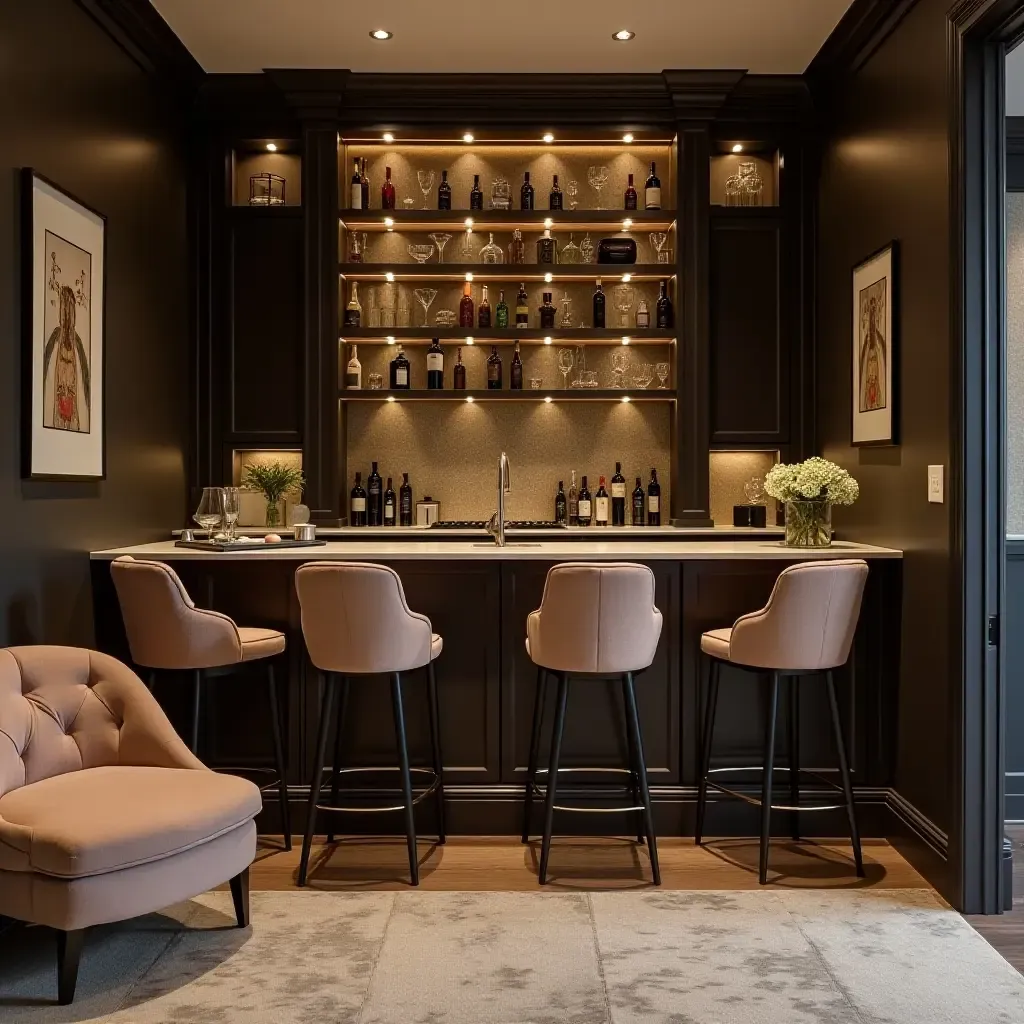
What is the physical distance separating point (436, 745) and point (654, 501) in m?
2.18

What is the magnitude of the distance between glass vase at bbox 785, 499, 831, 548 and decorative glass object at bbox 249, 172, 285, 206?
3044 mm

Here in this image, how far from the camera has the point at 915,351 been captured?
140 inches

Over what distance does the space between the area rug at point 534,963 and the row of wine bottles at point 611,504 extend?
2.38 metres

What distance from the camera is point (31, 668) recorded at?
2.89m

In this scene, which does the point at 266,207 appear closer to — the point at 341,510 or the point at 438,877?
the point at 341,510

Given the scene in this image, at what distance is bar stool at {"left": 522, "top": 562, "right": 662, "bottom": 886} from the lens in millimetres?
3189

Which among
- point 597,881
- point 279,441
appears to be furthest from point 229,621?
point 279,441

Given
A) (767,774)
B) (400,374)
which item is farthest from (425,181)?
(767,774)

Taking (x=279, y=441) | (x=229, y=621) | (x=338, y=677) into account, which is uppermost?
(x=279, y=441)

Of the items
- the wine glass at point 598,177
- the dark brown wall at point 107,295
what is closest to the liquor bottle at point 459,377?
the wine glass at point 598,177

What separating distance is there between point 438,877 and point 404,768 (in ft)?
1.36

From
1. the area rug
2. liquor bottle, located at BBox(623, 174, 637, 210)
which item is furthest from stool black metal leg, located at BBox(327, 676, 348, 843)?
liquor bottle, located at BBox(623, 174, 637, 210)

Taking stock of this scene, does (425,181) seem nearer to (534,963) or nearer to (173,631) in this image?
(173,631)

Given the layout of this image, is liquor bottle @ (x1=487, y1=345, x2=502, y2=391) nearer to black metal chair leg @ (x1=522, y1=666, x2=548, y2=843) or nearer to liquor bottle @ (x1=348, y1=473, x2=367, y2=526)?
liquor bottle @ (x1=348, y1=473, x2=367, y2=526)
